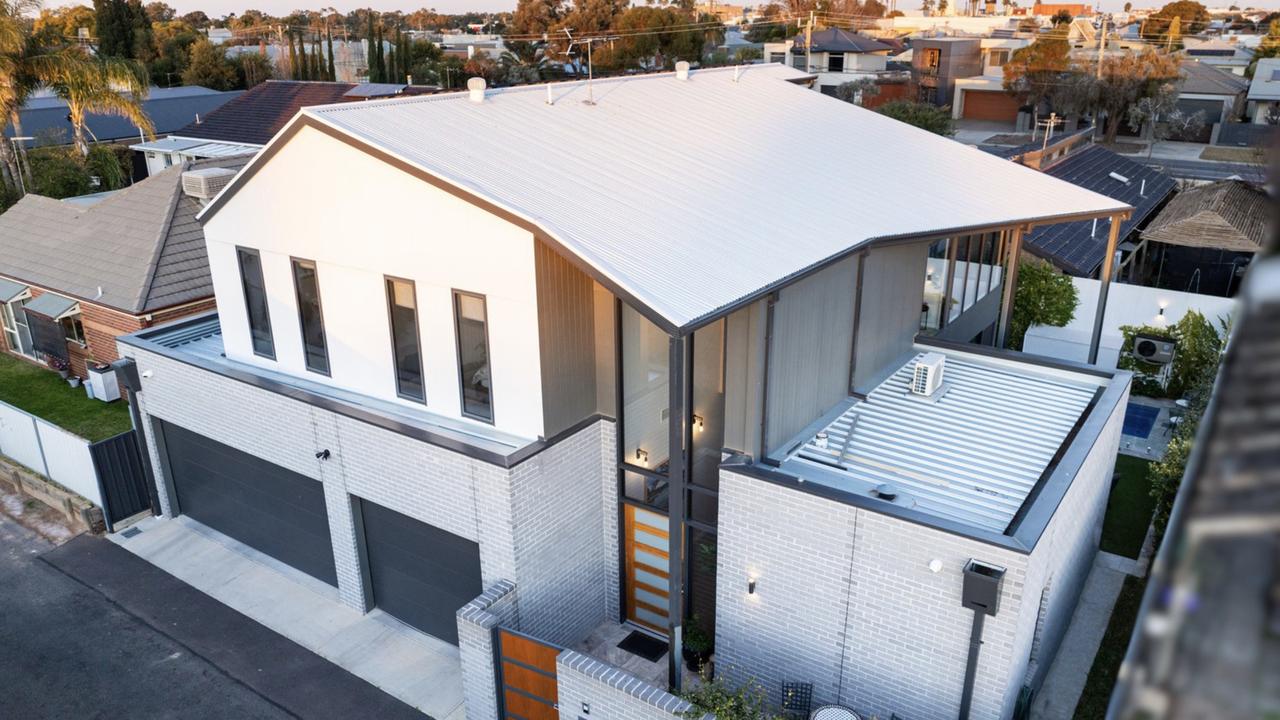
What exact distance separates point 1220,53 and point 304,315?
94087mm

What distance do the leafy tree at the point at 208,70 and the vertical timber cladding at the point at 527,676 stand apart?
237 feet

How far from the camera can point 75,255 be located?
21.9 m

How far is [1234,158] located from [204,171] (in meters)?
55.0

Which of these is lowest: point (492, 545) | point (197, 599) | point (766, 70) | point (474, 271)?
point (197, 599)

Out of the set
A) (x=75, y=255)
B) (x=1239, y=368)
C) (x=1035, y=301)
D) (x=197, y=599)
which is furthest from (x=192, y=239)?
(x=1239, y=368)

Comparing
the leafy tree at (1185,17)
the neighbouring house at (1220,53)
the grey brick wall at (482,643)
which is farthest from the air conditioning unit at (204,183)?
the leafy tree at (1185,17)

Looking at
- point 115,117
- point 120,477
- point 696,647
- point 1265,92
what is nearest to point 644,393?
point 696,647

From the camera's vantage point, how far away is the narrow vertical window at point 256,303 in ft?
45.7

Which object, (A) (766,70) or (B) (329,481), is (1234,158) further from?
(B) (329,481)

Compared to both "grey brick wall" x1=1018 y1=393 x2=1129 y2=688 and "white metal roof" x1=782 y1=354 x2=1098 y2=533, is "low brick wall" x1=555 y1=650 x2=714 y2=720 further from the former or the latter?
"grey brick wall" x1=1018 y1=393 x2=1129 y2=688

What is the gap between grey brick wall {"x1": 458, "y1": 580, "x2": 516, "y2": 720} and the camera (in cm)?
1105

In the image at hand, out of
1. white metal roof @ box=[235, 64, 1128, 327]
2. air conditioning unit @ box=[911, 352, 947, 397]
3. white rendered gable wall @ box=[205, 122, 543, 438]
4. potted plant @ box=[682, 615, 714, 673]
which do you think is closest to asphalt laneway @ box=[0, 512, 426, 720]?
potted plant @ box=[682, 615, 714, 673]

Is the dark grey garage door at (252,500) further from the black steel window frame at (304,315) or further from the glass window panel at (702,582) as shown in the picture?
the glass window panel at (702,582)

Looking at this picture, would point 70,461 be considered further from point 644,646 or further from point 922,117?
point 922,117
